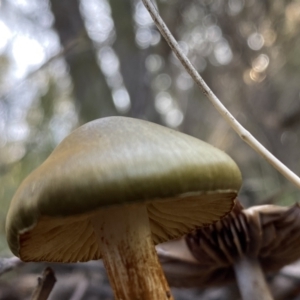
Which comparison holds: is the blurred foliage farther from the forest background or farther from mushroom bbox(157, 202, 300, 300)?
mushroom bbox(157, 202, 300, 300)

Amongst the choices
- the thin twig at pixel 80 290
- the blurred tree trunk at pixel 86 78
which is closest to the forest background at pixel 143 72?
the blurred tree trunk at pixel 86 78

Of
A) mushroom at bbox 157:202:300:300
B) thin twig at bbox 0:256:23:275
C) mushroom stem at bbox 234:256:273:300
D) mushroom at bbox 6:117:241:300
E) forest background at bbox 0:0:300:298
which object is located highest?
forest background at bbox 0:0:300:298

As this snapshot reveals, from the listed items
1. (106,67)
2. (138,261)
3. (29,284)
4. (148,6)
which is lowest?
(29,284)

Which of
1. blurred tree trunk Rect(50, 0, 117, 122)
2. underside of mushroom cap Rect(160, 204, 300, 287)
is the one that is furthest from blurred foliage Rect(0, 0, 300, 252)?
underside of mushroom cap Rect(160, 204, 300, 287)

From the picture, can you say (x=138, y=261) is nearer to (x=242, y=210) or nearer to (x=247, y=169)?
(x=242, y=210)

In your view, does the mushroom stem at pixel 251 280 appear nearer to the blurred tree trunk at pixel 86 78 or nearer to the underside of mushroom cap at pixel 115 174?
the underside of mushroom cap at pixel 115 174

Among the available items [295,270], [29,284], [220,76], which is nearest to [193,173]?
[295,270]
